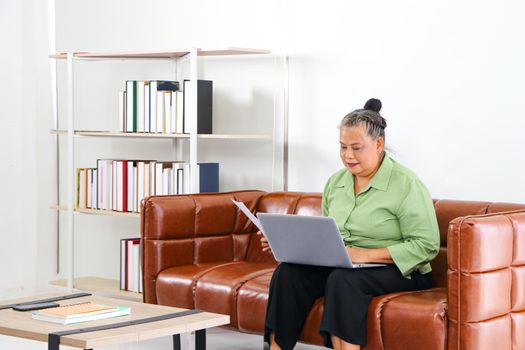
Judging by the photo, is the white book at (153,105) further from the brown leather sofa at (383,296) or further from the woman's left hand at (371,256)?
the woman's left hand at (371,256)

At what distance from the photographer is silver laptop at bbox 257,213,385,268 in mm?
3623

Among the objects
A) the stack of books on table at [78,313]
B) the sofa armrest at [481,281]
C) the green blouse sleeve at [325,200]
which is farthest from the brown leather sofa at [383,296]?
the stack of books on table at [78,313]

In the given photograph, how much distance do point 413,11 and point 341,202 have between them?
124cm

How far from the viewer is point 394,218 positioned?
153 inches

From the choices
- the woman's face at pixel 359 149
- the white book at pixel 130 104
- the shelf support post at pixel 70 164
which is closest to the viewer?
the woman's face at pixel 359 149

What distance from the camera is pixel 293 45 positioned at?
532 cm

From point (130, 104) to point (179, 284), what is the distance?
4.99 ft

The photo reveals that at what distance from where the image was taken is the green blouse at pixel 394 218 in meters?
3.79

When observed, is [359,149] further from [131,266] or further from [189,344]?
[131,266]

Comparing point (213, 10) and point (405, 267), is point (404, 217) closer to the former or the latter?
point (405, 267)

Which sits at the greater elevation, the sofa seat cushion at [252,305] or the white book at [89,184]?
the white book at [89,184]

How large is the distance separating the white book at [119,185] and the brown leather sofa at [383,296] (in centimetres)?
100

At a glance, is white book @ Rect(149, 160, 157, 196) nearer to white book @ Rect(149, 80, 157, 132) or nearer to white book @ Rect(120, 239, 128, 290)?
white book @ Rect(149, 80, 157, 132)

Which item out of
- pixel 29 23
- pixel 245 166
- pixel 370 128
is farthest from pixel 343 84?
pixel 29 23
